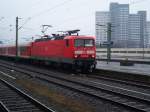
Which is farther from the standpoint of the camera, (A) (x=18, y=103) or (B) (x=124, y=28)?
(B) (x=124, y=28)

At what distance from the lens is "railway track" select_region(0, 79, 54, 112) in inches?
476

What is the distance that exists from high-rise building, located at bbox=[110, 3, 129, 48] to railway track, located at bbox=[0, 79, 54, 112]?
91799 mm

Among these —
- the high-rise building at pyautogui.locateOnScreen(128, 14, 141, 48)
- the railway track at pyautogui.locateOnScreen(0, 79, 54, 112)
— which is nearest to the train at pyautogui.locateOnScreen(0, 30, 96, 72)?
the railway track at pyautogui.locateOnScreen(0, 79, 54, 112)

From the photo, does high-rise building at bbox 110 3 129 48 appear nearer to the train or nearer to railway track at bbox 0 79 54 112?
the train

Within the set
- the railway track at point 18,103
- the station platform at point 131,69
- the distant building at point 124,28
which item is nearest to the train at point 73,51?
the station platform at point 131,69

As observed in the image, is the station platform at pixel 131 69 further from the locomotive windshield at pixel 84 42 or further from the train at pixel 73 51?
the locomotive windshield at pixel 84 42

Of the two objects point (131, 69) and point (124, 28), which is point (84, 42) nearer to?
point (131, 69)

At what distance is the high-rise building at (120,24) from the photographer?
108219mm

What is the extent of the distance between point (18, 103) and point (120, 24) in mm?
99991

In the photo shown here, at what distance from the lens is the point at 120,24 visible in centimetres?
11162

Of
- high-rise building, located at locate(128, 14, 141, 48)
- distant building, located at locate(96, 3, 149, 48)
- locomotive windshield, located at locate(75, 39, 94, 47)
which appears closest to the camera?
locomotive windshield, located at locate(75, 39, 94, 47)

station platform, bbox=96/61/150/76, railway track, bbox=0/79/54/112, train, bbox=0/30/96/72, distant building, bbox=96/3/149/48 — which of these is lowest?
railway track, bbox=0/79/54/112

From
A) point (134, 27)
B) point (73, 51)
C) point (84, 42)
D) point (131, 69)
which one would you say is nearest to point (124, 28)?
point (134, 27)

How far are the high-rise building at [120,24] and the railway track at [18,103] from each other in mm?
91799
